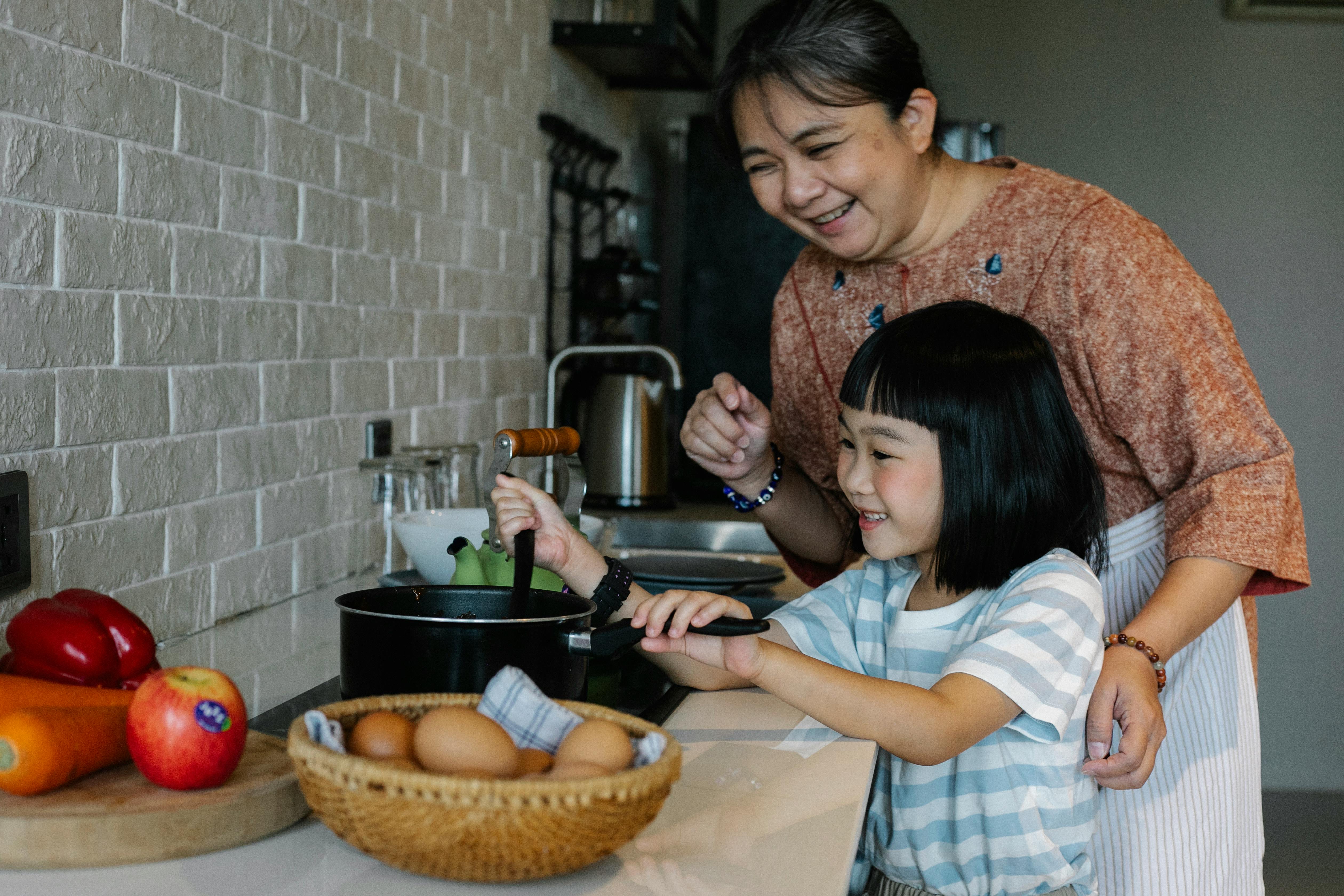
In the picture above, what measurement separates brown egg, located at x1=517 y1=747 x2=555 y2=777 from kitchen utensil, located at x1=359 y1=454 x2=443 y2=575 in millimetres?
1068

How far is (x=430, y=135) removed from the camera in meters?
2.01

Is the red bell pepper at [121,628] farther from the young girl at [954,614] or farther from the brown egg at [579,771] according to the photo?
the brown egg at [579,771]

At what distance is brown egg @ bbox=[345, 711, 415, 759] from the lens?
0.72 meters

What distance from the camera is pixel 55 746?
2.46ft

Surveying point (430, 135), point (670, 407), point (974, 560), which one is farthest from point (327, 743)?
point (670, 407)

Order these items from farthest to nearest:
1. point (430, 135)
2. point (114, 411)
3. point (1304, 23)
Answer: point (1304, 23) → point (430, 135) → point (114, 411)

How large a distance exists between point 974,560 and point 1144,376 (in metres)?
0.31

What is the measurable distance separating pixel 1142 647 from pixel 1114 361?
12.6 inches

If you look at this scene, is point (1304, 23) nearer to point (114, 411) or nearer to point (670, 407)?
point (670, 407)

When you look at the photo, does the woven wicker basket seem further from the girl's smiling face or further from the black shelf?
the black shelf

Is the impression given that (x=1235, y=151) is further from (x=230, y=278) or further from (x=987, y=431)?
(x=230, y=278)

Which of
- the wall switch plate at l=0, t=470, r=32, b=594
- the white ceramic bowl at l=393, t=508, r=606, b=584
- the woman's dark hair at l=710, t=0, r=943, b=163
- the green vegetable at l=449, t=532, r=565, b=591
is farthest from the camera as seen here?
the white ceramic bowl at l=393, t=508, r=606, b=584

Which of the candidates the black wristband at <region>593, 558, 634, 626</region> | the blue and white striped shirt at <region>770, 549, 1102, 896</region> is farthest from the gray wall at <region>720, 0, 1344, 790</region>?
the black wristband at <region>593, 558, 634, 626</region>

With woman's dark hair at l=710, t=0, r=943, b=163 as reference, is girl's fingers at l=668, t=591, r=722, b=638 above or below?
below
